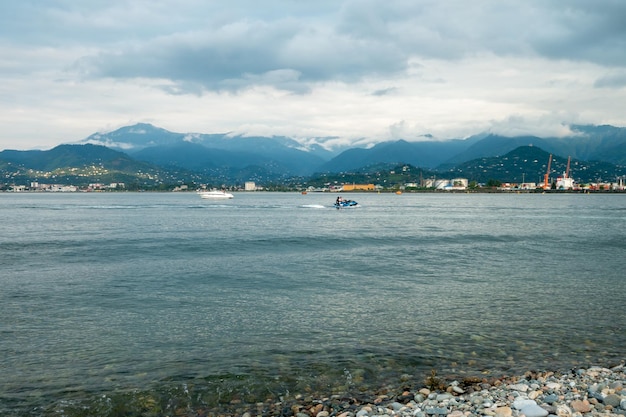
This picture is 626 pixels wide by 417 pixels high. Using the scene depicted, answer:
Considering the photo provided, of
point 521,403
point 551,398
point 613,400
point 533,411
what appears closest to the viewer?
point 533,411

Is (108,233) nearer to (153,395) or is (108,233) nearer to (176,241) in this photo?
(176,241)

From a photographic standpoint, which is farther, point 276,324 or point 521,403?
point 276,324

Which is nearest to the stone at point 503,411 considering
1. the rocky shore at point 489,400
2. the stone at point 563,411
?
the rocky shore at point 489,400

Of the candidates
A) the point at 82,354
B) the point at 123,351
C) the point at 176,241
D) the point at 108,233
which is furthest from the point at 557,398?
the point at 108,233

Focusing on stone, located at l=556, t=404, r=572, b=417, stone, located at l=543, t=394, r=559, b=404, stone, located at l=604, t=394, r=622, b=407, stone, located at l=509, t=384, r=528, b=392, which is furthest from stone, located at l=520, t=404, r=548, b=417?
stone, located at l=604, t=394, r=622, b=407

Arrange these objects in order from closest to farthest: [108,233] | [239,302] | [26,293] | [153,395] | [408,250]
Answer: [153,395] → [239,302] → [26,293] → [408,250] → [108,233]

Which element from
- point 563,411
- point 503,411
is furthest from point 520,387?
point 503,411

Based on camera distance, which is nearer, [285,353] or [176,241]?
[285,353]

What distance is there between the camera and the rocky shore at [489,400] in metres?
10.6

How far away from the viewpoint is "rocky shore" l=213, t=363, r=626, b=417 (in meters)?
10.6

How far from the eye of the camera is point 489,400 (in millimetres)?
11328

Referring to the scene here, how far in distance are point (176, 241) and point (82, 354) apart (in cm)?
3625

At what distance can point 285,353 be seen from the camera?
1605cm

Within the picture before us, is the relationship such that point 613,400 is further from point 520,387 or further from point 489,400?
point 489,400
